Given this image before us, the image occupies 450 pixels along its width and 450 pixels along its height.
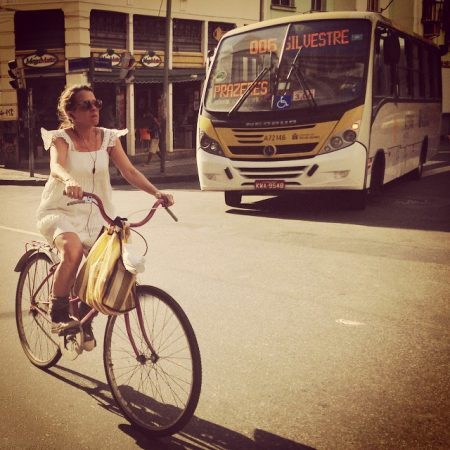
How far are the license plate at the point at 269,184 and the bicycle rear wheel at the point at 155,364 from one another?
7.09 metres

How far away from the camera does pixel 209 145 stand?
Answer: 1094cm

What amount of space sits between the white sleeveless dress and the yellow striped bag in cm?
44

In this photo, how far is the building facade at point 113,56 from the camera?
21531 mm

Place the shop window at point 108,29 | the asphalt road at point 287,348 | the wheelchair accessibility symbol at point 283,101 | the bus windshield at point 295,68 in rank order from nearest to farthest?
the asphalt road at point 287,348, the bus windshield at point 295,68, the wheelchair accessibility symbol at point 283,101, the shop window at point 108,29

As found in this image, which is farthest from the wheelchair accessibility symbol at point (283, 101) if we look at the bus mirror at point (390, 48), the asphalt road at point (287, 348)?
the asphalt road at point (287, 348)

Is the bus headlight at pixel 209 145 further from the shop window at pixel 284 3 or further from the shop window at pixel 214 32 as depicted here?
the shop window at pixel 284 3

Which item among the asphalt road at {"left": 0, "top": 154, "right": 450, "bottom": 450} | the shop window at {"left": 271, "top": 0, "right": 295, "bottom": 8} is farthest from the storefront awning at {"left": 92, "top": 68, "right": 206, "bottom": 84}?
the asphalt road at {"left": 0, "top": 154, "right": 450, "bottom": 450}

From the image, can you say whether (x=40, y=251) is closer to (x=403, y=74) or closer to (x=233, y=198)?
(x=233, y=198)

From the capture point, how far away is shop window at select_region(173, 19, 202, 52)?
24953 millimetres

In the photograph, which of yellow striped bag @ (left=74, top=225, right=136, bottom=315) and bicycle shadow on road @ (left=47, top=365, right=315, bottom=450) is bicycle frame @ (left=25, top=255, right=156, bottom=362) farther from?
bicycle shadow on road @ (left=47, top=365, right=315, bottom=450)

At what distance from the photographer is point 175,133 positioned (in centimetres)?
2598

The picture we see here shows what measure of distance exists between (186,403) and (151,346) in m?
0.38

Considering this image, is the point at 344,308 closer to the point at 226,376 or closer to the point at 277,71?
the point at 226,376

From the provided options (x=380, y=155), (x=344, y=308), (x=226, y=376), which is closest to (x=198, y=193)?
(x=380, y=155)
